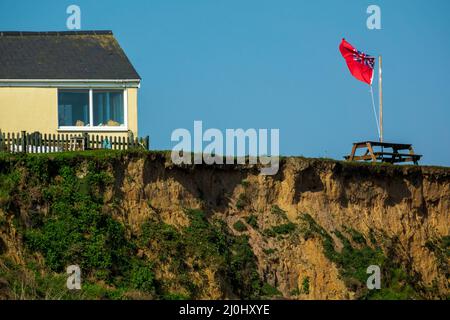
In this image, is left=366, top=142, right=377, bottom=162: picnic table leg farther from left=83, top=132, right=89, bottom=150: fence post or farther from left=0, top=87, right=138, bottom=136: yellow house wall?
left=83, top=132, right=89, bottom=150: fence post

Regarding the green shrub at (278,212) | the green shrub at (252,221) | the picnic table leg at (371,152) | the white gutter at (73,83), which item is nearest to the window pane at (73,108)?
the white gutter at (73,83)

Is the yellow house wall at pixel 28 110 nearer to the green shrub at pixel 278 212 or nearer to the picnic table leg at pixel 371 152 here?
the green shrub at pixel 278 212

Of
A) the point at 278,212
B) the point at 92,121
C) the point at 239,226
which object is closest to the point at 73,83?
the point at 92,121

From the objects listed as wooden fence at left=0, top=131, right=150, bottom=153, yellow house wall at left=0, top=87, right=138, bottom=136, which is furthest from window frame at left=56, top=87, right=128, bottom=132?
wooden fence at left=0, top=131, right=150, bottom=153

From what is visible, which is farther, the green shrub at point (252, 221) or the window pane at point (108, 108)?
the window pane at point (108, 108)

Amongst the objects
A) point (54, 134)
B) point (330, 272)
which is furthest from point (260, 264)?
point (54, 134)
